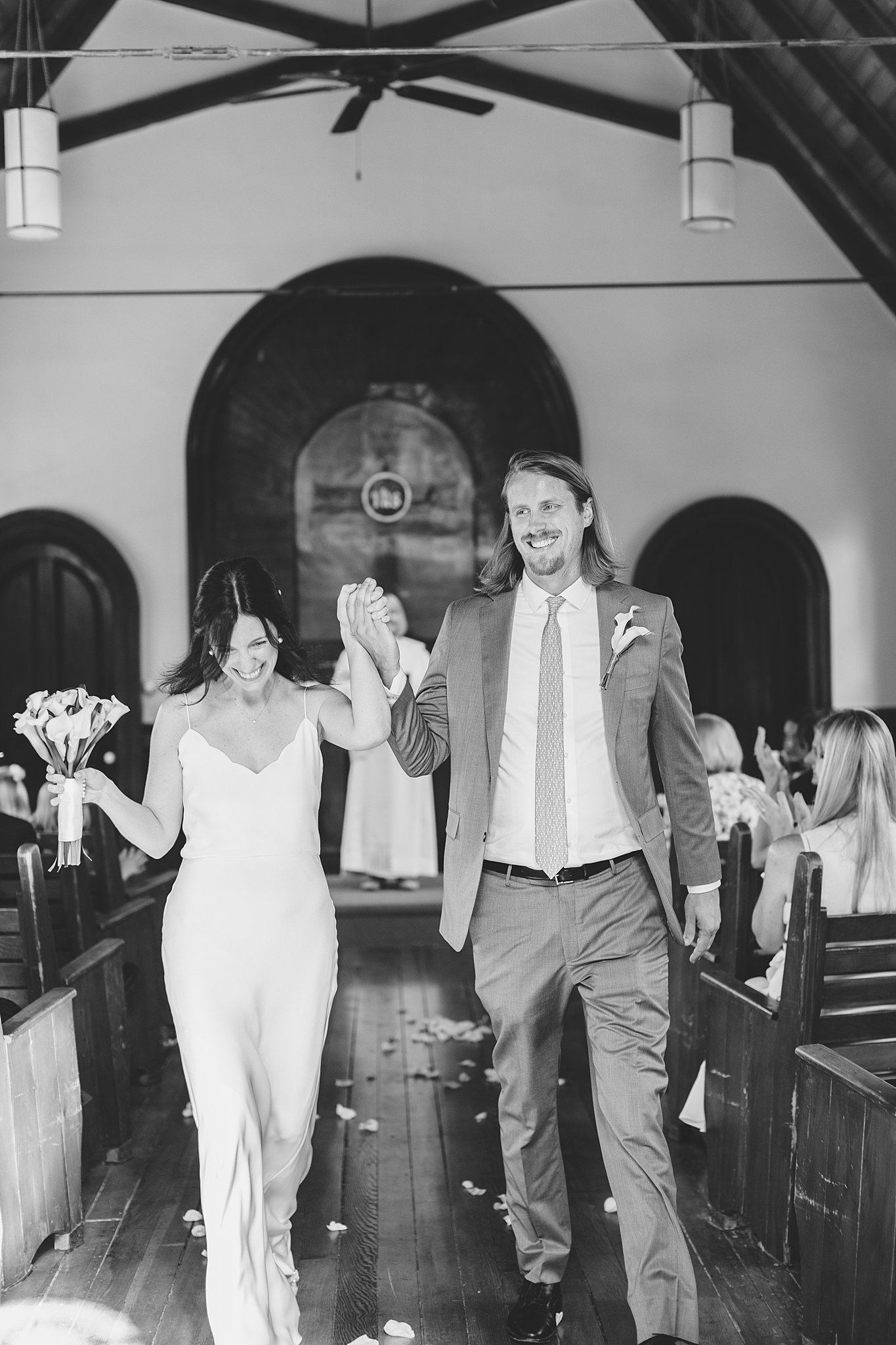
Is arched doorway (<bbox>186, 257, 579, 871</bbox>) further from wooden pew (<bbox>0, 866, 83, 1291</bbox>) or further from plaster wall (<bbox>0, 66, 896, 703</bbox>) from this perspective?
wooden pew (<bbox>0, 866, 83, 1291</bbox>)

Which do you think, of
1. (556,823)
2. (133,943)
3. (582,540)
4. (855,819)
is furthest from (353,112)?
(556,823)

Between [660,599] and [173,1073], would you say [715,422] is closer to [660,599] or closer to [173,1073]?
[173,1073]

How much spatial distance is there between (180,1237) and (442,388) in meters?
7.25

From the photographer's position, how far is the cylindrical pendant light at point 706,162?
7.77 metres

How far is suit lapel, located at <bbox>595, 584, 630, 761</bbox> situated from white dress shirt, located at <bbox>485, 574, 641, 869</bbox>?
0.01 m

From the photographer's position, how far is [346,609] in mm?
3064

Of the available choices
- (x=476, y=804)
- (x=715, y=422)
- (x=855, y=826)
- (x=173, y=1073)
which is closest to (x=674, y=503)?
(x=715, y=422)

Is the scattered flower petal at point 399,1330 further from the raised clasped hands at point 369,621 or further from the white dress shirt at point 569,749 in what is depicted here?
the raised clasped hands at point 369,621

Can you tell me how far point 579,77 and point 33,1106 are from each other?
341 inches

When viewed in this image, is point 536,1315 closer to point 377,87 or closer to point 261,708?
point 261,708

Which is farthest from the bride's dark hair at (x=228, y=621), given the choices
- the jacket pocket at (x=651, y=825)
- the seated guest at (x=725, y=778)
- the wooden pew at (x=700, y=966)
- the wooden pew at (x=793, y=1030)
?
the seated guest at (x=725, y=778)

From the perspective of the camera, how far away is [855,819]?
3.76 m

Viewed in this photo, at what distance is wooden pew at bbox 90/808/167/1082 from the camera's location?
17.4ft

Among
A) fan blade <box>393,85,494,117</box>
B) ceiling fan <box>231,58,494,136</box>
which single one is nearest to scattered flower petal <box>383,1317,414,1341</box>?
ceiling fan <box>231,58,494,136</box>
